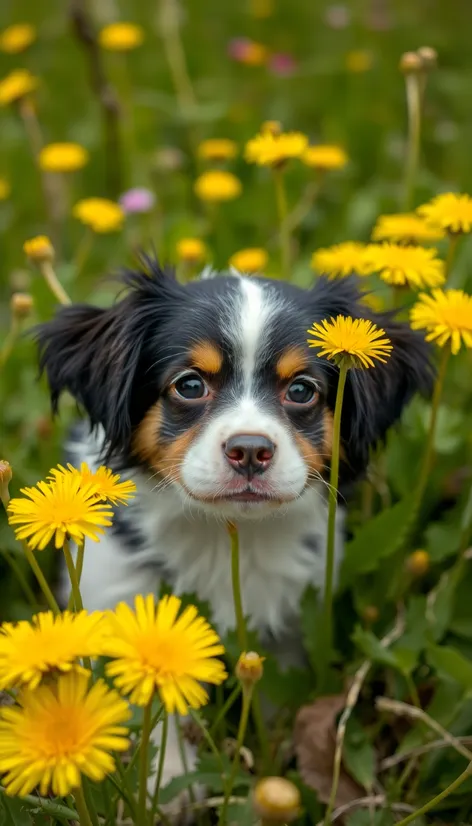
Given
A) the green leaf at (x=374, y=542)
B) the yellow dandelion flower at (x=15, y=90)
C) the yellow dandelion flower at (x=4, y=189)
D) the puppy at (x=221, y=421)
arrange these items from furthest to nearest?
1. the yellow dandelion flower at (x=4, y=189)
2. the yellow dandelion flower at (x=15, y=90)
3. the green leaf at (x=374, y=542)
4. the puppy at (x=221, y=421)

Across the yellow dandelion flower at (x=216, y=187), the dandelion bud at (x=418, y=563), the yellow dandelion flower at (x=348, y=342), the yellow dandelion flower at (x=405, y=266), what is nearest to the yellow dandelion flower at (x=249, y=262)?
the yellow dandelion flower at (x=216, y=187)

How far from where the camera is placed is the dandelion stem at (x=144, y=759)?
102cm

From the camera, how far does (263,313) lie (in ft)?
5.83

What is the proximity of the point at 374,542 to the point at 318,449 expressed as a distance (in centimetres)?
28

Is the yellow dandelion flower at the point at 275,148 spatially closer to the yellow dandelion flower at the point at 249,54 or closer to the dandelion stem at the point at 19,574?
the dandelion stem at the point at 19,574

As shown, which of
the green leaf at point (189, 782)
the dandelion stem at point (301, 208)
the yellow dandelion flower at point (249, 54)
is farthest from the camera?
the yellow dandelion flower at point (249, 54)

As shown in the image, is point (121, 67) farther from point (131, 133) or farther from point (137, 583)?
point (137, 583)

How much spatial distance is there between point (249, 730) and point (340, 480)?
559mm

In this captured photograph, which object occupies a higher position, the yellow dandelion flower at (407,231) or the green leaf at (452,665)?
the yellow dandelion flower at (407,231)

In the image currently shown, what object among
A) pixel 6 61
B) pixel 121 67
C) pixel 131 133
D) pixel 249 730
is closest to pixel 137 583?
pixel 249 730

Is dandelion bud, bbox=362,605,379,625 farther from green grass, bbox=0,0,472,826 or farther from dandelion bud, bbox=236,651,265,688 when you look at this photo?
dandelion bud, bbox=236,651,265,688

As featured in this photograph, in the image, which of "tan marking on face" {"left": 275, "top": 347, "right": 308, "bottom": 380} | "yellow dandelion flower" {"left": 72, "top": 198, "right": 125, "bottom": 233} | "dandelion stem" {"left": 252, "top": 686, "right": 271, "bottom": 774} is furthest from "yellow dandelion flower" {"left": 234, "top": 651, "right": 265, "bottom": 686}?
"yellow dandelion flower" {"left": 72, "top": 198, "right": 125, "bottom": 233}

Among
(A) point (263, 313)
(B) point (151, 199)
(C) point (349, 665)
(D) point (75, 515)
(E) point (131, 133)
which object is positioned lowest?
(C) point (349, 665)

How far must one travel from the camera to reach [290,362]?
1738mm
